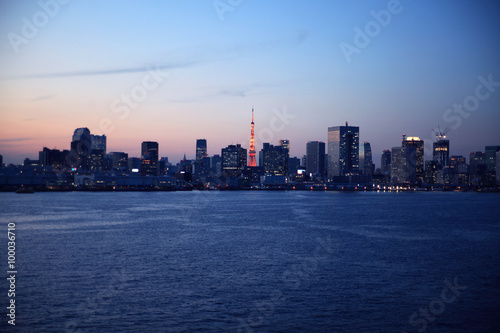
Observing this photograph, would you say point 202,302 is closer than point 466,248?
Yes

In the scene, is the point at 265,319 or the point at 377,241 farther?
the point at 377,241

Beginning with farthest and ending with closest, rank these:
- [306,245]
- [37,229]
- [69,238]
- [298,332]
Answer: [37,229] → [69,238] → [306,245] → [298,332]

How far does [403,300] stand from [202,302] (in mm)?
14813

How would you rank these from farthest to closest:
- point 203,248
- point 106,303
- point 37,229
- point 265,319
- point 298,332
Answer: point 37,229 → point 203,248 → point 106,303 → point 265,319 → point 298,332

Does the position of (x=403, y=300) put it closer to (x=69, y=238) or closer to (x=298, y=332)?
(x=298, y=332)

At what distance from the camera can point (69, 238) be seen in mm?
61781

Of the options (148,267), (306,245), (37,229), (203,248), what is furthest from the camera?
(37,229)

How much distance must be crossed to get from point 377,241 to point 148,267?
114ft

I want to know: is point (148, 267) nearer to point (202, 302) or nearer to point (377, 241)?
point (202, 302)

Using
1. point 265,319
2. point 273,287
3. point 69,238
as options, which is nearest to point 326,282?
point 273,287

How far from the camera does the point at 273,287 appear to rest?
116 feet

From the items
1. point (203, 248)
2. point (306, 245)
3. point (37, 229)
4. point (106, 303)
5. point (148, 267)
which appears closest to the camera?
point (106, 303)

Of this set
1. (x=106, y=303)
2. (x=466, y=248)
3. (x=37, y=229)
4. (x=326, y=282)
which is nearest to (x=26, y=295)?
(x=106, y=303)

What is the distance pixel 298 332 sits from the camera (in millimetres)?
25938
